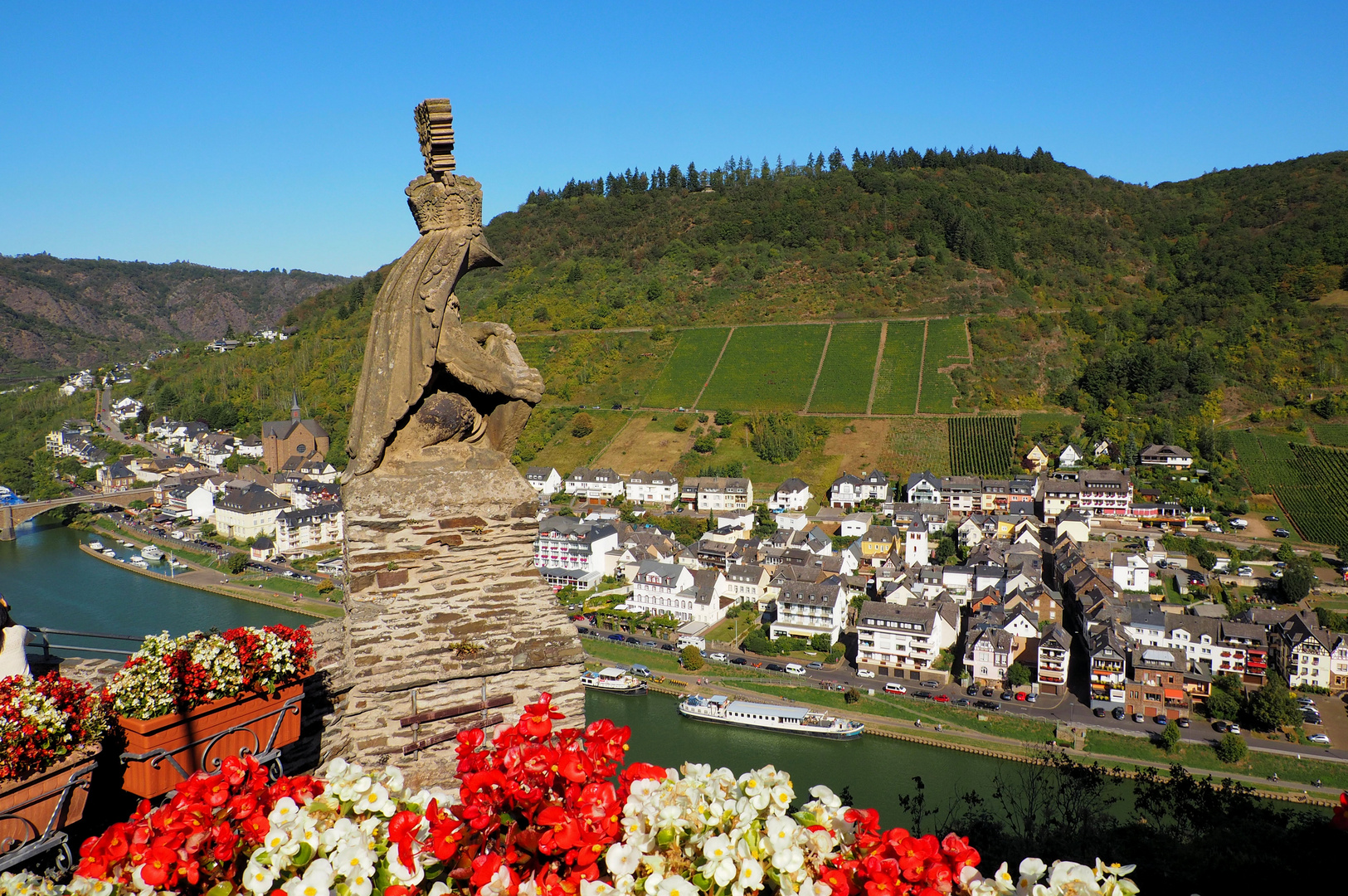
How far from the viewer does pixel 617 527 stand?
3875cm

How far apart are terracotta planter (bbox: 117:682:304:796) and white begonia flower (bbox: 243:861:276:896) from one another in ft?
4.92

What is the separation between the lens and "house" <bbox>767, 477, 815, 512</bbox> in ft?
148

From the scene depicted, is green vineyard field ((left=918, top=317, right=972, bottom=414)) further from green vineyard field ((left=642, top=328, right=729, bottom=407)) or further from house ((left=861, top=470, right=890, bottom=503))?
green vineyard field ((left=642, top=328, right=729, bottom=407))

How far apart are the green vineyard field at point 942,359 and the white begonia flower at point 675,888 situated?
186ft

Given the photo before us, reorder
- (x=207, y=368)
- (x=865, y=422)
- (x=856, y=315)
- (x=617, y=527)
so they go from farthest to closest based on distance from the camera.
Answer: (x=207, y=368)
(x=856, y=315)
(x=865, y=422)
(x=617, y=527)

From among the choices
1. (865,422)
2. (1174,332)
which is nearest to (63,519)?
(865,422)

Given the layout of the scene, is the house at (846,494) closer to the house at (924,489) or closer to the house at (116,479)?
the house at (924,489)

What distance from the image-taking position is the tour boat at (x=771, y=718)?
869 inches

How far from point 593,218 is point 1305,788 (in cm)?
9714

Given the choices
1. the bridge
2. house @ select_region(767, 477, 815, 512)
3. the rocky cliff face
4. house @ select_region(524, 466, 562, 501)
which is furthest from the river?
the rocky cliff face

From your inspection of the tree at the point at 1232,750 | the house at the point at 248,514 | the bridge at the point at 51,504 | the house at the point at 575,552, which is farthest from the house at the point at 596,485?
the tree at the point at 1232,750

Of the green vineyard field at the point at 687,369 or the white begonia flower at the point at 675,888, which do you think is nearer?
the white begonia flower at the point at 675,888

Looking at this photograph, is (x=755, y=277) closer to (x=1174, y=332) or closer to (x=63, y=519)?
(x=1174, y=332)

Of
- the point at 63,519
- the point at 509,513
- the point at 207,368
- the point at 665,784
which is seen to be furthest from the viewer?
the point at 207,368
